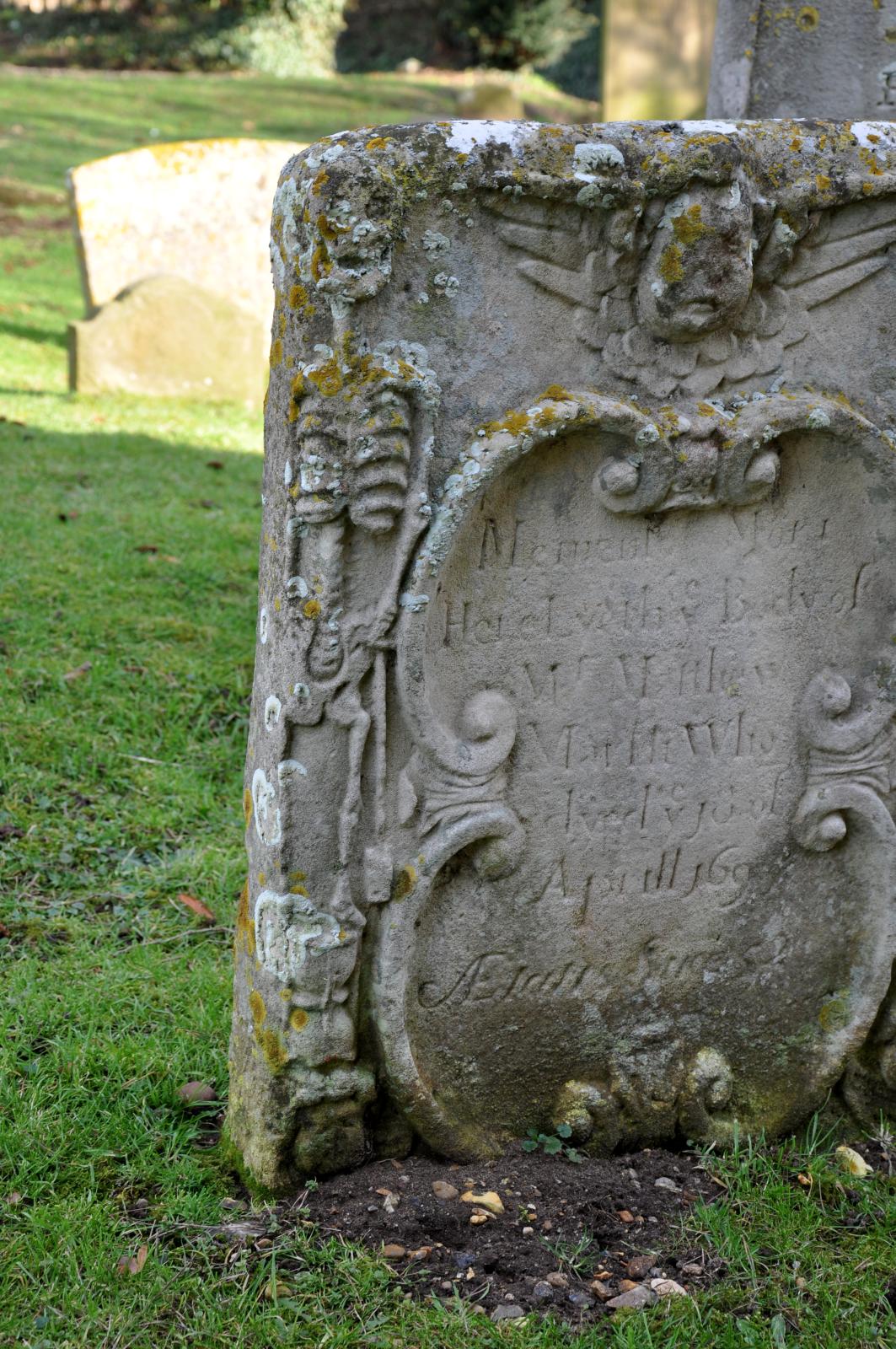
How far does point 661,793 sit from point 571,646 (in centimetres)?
43

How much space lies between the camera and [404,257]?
2.39m

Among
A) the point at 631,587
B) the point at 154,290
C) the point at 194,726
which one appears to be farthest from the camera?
the point at 154,290

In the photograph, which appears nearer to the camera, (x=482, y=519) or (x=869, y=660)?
(x=482, y=519)

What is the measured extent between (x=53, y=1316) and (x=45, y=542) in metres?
3.96

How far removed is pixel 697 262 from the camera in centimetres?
252

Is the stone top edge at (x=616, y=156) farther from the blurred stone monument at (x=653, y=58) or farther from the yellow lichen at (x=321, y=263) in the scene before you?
the blurred stone monument at (x=653, y=58)

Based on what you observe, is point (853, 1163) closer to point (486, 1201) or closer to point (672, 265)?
point (486, 1201)

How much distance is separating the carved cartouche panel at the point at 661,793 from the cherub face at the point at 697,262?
212 millimetres

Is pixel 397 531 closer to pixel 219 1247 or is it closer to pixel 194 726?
pixel 219 1247

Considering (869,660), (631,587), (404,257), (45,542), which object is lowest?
(45,542)

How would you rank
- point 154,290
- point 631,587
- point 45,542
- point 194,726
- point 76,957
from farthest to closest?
point 154,290 < point 45,542 < point 194,726 < point 76,957 < point 631,587

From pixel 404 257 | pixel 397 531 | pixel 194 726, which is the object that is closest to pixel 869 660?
pixel 397 531

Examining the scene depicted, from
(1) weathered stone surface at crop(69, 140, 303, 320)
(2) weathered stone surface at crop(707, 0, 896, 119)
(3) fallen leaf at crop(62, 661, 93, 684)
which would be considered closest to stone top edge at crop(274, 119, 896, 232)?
(2) weathered stone surface at crop(707, 0, 896, 119)

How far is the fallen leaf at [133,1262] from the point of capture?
8.46ft
